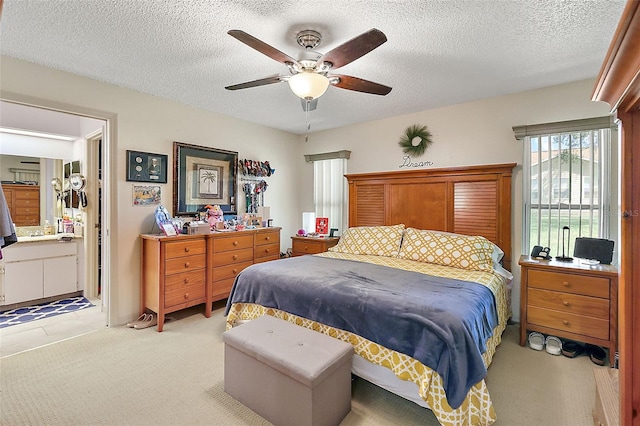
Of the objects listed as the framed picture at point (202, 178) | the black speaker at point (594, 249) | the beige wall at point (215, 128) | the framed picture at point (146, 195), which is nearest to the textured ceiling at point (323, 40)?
the beige wall at point (215, 128)

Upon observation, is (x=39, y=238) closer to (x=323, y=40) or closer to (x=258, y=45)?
(x=258, y=45)

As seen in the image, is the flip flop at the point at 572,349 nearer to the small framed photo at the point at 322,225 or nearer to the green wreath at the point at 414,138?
the green wreath at the point at 414,138

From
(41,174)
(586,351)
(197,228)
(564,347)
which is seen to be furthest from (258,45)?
(41,174)

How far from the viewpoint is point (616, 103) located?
98 cm

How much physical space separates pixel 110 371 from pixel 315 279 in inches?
70.1

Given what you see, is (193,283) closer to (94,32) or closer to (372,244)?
(372,244)

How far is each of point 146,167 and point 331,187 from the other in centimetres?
264

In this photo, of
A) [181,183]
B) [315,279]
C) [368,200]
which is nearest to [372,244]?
[368,200]

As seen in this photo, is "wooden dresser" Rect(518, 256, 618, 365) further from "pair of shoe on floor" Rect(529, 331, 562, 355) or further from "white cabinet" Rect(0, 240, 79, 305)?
"white cabinet" Rect(0, 240, 79, 305)

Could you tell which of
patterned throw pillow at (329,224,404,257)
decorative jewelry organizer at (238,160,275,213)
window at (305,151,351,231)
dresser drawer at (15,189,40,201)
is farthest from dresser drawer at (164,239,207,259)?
dresser drawer at (15,189,40,201)

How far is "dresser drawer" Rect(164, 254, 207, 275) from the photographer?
3098mm

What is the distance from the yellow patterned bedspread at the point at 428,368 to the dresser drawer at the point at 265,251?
3.99 ft

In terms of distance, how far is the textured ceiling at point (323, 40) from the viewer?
1833mm

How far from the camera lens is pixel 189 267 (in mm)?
3283
